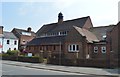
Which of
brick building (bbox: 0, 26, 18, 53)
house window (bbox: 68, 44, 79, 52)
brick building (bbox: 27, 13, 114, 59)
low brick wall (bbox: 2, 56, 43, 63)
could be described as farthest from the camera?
brick building (bbox: 0, 26, 18, 53)

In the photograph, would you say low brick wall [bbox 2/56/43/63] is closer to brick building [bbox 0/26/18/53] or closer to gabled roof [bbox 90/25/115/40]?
gabled roof [bbox 90/25/115/40]

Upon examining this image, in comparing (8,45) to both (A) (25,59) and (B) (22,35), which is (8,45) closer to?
(B) (22,35)

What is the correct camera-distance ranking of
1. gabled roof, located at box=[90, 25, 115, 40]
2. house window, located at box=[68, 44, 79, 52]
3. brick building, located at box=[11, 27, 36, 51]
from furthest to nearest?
brick building, located at box=[11, 27, 36, 51]
gabled roof, located at box=[90, 25, 115, 40]
house window, located at box=[68, 44, 79, 52]

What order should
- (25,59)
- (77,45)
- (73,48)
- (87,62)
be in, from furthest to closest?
(73,48)
(77,45)
(25,59)
(87,62)

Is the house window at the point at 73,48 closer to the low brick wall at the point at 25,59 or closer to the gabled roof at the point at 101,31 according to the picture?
the low brick wall at the point at 25,59

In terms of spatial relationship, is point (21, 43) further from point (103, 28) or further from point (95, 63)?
point (95, 63)

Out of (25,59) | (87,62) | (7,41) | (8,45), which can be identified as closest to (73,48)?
(25,59)

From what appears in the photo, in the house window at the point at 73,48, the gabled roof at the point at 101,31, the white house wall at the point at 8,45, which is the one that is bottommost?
the house window at the point at 73,48

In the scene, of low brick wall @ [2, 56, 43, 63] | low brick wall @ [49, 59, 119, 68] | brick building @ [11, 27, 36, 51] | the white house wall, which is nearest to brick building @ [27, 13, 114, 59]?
low brick wall @ [2, 56, 43, 63]

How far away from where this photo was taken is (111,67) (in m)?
25.6

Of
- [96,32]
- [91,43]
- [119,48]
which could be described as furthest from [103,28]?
[119,48]

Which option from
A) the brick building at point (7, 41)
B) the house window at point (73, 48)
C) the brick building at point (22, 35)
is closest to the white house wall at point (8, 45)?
the brick building at point (7, 41)

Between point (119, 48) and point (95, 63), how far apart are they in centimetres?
811

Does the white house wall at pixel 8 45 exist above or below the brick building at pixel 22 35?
below
